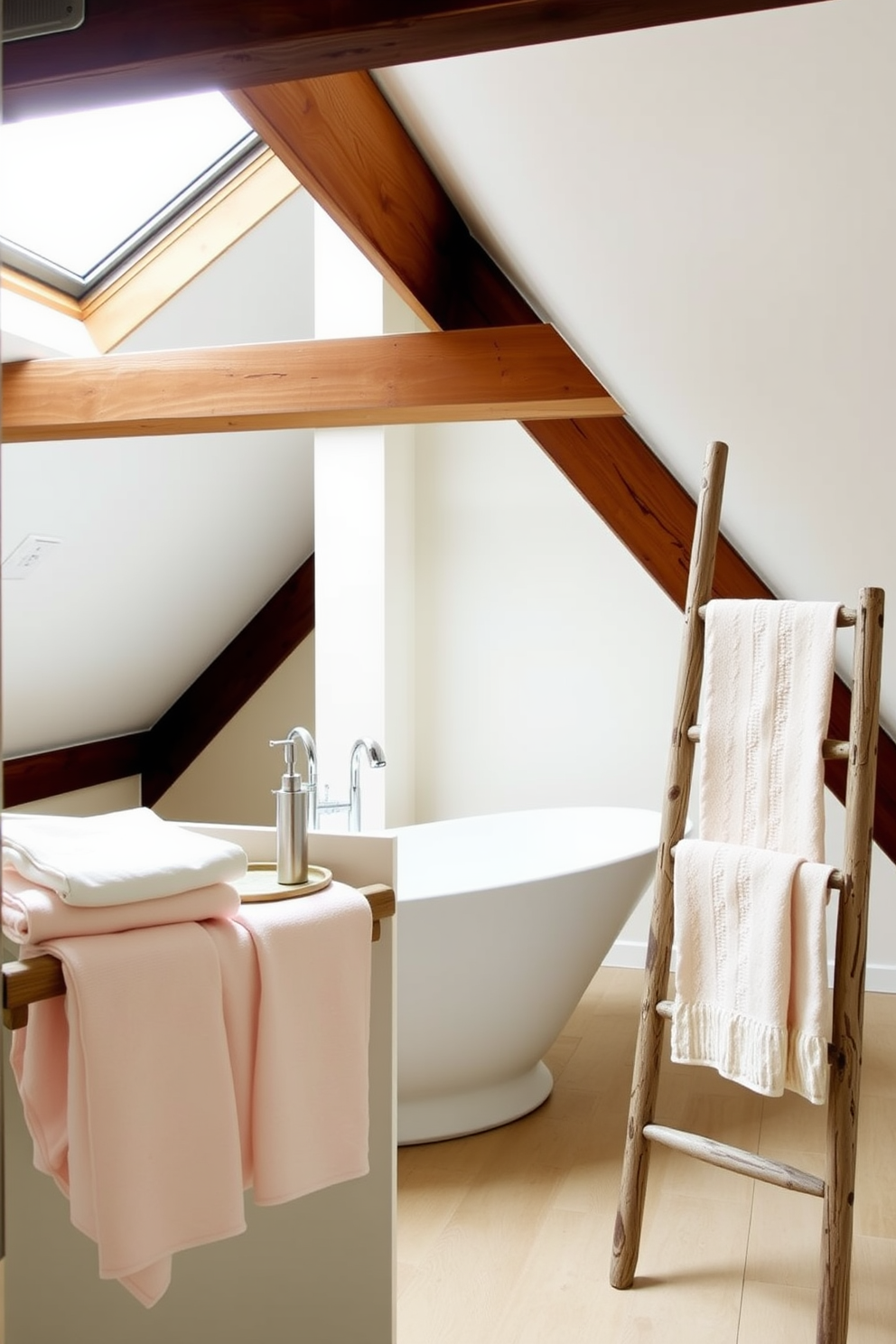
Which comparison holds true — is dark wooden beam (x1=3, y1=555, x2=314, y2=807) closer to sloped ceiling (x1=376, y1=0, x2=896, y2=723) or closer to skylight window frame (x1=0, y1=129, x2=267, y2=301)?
skylight window frame (x1=0, y1=129, x2=267, y2=301)

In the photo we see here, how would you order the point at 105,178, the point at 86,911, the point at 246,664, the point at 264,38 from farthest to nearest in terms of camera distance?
1. the point at 246,664
2. the point at 105,178
3. the point at 86,911
4. the point at 264,38

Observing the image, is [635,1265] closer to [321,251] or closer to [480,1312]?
[480,1312]

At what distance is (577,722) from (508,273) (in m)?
1.73

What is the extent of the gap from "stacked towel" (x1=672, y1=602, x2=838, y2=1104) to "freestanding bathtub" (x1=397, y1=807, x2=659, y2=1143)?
659 mm

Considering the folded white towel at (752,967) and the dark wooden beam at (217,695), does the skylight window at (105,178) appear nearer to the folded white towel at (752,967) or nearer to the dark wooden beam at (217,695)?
the dark wooden beam at (217,695)

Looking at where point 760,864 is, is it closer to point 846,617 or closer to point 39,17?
point 846,617

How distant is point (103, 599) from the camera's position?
164 inches

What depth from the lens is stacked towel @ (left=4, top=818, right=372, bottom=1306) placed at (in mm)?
1321

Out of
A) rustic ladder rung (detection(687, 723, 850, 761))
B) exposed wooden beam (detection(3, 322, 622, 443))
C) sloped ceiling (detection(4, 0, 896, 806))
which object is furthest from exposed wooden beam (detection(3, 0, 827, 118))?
exposed wooden beam (detection(3, 322, 622, 443))

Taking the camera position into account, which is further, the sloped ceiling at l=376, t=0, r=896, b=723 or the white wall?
the white wall

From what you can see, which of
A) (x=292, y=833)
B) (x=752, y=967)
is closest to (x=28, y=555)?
(x=292, y=833)

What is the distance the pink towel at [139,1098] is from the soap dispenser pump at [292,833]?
0.88 feet

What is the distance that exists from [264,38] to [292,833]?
1.01 m

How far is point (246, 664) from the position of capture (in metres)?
5.24
